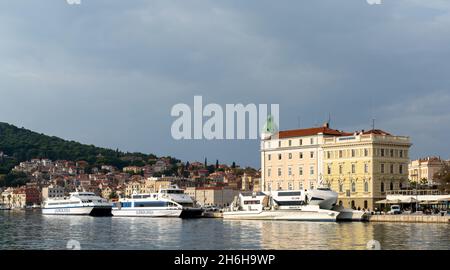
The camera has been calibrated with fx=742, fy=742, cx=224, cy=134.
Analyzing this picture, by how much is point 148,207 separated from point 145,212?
71cm

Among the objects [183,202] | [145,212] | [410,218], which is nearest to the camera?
[410,218]

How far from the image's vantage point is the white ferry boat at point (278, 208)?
67.3 metres

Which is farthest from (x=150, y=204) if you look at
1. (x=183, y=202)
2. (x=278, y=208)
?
(x=278, y=208)

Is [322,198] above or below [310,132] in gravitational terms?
below

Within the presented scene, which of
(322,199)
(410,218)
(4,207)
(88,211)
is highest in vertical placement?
(322,199)

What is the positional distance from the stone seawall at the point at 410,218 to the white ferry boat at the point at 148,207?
25.8m

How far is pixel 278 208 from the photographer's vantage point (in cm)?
7244

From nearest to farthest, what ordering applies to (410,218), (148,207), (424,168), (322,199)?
(410,218) → (322,199) → (148,207) → (424,168)

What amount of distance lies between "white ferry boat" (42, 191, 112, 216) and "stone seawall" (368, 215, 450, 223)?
43795 millimetres

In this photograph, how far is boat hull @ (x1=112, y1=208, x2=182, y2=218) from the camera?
274 feet

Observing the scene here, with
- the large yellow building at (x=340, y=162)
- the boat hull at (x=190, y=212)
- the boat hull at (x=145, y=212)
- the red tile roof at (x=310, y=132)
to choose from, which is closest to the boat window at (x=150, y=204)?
the boat hull at (x=145, y=212)

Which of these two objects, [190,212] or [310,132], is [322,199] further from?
[310,132]
